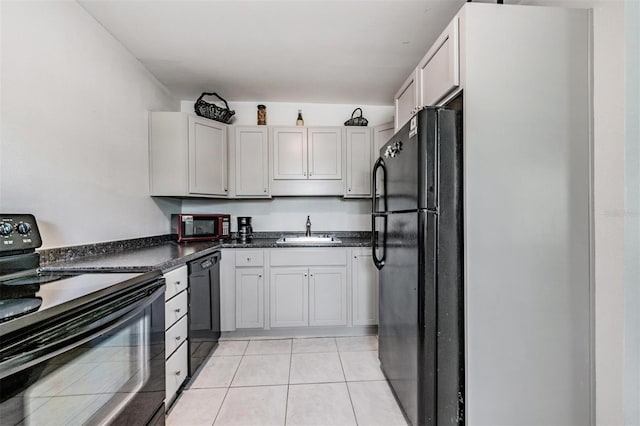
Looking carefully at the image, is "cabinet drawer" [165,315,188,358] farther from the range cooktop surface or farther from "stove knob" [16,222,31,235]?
"stove knob" [16,222,31,235]

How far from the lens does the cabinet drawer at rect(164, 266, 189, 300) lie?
160 centimetres

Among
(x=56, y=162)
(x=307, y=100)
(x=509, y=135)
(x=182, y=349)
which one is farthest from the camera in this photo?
(x=307, y=100)

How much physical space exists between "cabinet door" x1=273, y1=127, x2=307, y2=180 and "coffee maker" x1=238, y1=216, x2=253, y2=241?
1.89 ft

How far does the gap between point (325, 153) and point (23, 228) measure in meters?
2.28

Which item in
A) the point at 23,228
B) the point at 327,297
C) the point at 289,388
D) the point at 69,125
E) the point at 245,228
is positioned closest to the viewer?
the point at 23,228

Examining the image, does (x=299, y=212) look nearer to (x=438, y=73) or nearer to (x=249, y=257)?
(x=249, y=257)

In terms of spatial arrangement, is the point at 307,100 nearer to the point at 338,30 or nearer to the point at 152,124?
the point at 338,30

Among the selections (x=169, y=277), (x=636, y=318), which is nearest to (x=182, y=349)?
(x=169, y=277)

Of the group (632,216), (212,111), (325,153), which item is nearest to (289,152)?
(325,153)

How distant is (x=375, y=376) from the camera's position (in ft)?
6.52

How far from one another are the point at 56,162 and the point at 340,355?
228cm

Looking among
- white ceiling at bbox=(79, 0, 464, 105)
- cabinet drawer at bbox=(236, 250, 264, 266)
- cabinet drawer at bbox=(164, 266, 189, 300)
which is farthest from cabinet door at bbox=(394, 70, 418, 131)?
cabinet drawer at bbox=(164, 266, 189, 300)

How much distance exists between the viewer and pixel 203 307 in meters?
2.09

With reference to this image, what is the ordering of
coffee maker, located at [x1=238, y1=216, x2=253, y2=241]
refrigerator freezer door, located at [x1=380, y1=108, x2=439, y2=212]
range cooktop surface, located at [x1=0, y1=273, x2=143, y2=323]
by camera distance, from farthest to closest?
coffee maker, located at [x1=238, y1=216, x2=253, y2=241] < refrigerator freezer door, located at [x1=380, y1=108, x2=439, y2=212] < range cooktop surface, located at [x1=0, y1=273, x2=143, y2=323]
